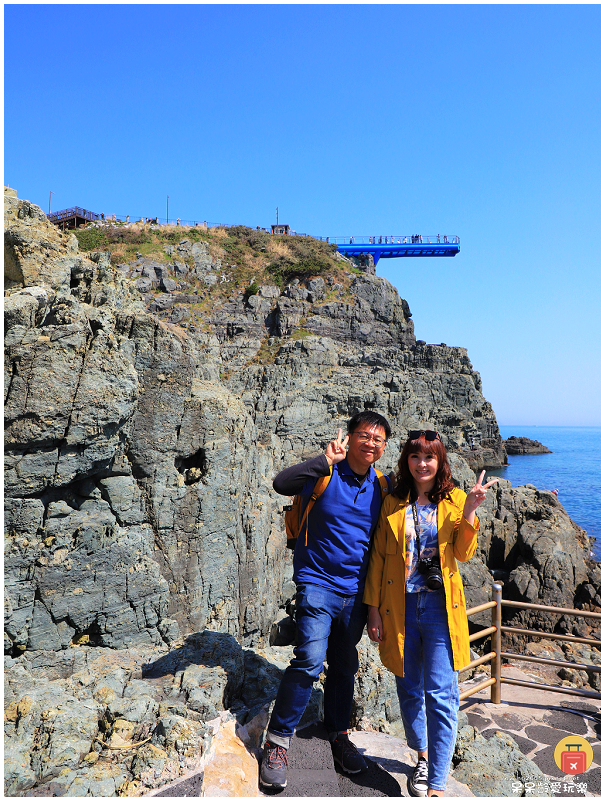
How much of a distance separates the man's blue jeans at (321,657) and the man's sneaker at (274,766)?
0.05m

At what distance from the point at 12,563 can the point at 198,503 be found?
124 inches

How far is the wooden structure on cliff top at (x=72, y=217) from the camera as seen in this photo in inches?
1895

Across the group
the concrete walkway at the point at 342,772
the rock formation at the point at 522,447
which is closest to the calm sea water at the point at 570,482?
the rock formation at the point at 522,447

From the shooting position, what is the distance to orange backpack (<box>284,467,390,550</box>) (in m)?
3.78

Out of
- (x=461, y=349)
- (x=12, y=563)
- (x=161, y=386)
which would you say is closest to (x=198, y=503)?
(x=161, y=386)

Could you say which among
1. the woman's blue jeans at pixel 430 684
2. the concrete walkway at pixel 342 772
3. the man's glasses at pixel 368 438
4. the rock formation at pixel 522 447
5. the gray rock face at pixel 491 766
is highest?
the man's glasses at pixel 368 438

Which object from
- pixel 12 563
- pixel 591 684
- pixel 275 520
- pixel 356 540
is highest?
pixel 356 540

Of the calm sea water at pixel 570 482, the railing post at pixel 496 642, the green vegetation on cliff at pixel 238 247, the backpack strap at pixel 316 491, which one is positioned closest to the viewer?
→ the backpack strap at pixel 316 491

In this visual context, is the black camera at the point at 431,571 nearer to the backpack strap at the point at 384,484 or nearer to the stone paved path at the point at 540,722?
the backpack strap at the point at 384,484

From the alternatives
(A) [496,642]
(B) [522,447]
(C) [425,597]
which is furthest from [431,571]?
(B) [522,447]

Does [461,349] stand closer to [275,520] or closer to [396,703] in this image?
[275,520]

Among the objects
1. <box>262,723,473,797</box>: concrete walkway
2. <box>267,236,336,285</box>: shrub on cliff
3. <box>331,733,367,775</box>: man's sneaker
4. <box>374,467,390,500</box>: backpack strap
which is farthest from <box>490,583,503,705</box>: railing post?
<box>267,236,336,285</box>: shrub on cliff

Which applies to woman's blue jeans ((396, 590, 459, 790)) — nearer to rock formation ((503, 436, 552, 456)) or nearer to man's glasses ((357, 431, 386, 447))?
man's glasses ((357, 431, 386, 447))

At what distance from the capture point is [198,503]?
28.3 ft
